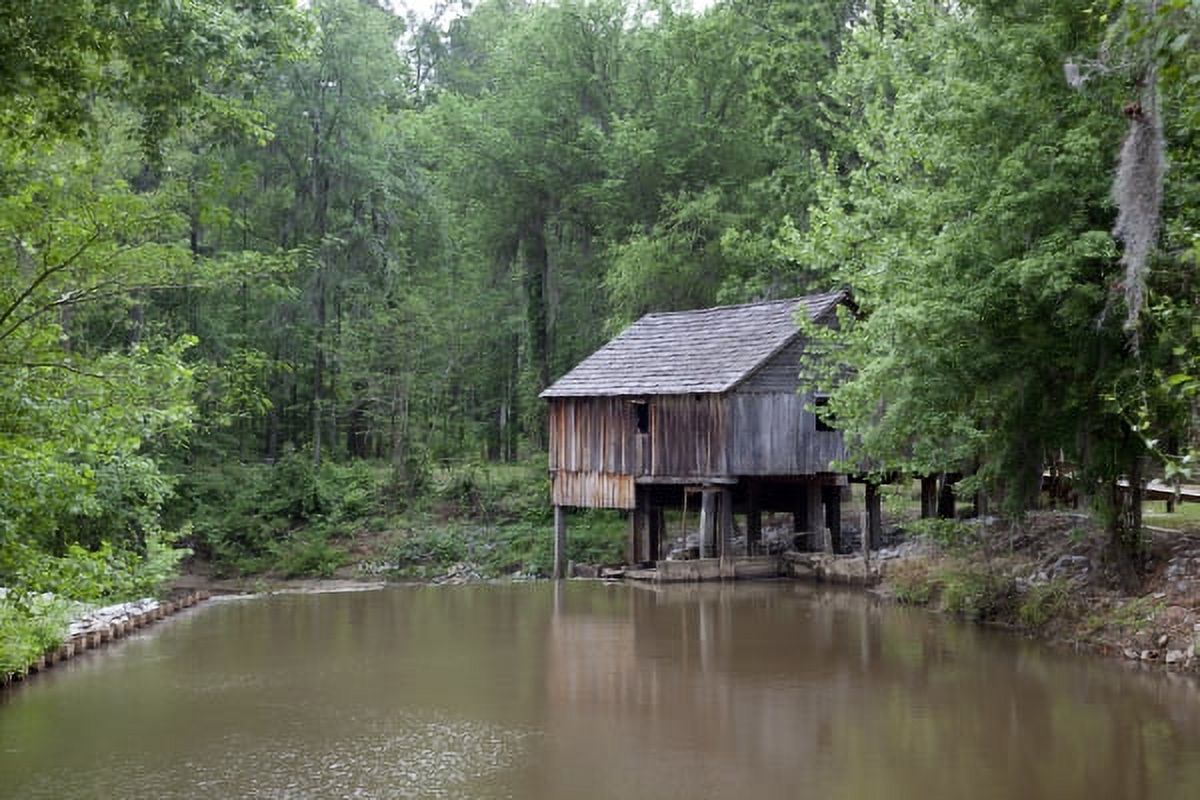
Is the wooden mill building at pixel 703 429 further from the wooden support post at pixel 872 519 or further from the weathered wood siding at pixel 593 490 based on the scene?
the wooden support post at pixel 872 519

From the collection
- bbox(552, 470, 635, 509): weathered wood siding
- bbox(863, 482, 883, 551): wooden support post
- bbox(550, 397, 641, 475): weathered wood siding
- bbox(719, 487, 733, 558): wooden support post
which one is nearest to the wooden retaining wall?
bbox(552, 470, 635, 509): weathered wood siding

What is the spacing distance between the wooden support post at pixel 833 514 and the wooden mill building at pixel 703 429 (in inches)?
1.2

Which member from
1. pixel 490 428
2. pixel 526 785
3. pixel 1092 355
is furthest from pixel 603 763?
pixel 490 428

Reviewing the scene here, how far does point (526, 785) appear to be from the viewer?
33.8 feet

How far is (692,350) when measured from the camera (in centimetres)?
2531

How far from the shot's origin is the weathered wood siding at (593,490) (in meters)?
25.3

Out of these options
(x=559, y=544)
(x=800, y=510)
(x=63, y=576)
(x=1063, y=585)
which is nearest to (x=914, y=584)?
(x=1063, y=585)

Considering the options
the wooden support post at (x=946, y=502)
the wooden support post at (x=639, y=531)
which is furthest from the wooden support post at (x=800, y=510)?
the wooden support post at (x=639, y=531)

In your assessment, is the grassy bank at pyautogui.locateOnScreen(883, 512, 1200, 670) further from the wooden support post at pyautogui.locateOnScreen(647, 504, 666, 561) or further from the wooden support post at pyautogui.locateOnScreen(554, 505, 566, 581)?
the wooden support post at pyautogui.locateOnScreen(554, 505, 566, 581)

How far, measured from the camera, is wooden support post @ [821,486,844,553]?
25.8m

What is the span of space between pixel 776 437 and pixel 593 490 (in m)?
4.40

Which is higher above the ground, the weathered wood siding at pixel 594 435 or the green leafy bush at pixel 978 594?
the weathered wood siding at pixel 594 435

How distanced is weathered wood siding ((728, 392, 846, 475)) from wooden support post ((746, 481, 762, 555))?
1.73 m

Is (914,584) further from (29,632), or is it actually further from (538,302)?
(538,302)
